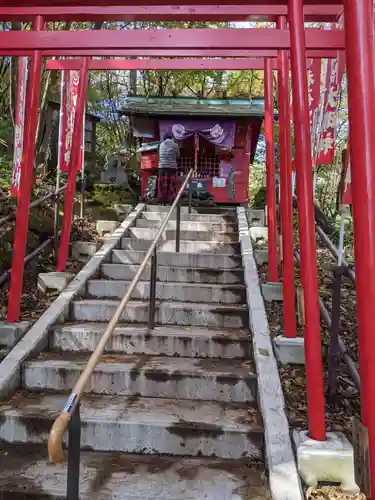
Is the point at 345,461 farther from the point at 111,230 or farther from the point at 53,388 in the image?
the point at 111,230

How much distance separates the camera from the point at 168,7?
3.99m

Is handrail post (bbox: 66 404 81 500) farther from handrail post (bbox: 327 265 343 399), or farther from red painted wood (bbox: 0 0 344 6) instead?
red painted wood (bbox: 0 0 344 6)

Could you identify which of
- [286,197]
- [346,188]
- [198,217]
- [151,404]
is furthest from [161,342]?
[198,217]

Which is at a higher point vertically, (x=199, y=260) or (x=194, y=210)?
(x=194, y=210)

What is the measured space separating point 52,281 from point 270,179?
3120 mm

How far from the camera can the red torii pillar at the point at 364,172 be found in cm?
201

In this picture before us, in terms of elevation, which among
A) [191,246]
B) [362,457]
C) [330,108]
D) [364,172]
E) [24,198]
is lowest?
[362,457]

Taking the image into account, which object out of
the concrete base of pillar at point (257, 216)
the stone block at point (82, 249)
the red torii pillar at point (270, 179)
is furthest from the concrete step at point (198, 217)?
the red torii pillar at point (270, 179)

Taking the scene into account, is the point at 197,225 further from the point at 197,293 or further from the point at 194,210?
the point at 197,293

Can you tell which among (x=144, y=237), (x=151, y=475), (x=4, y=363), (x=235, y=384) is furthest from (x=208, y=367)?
(x=144, y=237)

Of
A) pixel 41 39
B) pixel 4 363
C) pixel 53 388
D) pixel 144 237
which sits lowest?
pixel 53 388

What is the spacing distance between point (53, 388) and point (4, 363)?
48 centimetres

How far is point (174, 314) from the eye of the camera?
5.02m

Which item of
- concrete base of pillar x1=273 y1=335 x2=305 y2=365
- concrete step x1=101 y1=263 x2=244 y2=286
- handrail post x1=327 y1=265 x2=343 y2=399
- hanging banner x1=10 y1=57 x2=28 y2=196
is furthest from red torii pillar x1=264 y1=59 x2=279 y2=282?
hanging banner x1=10 y1=57 x2=28 y2=196
